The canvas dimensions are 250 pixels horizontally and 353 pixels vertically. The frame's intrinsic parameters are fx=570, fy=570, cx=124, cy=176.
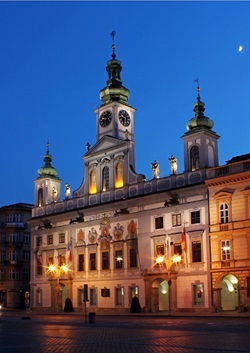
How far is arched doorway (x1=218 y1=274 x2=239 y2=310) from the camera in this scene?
52219mm

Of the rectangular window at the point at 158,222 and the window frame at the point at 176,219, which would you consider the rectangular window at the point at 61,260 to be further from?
the window frame at the point at 176,219

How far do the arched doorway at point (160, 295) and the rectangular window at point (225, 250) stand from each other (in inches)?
313

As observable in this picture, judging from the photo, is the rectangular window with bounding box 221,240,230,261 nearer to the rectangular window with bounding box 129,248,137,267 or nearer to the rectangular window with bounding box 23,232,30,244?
the rectangular window with bounding box 129,248,137,267

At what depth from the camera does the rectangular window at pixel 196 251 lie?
53.6 m

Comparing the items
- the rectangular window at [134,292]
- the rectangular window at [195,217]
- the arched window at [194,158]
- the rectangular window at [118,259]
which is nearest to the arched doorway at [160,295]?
the rectangular window at [134,292]

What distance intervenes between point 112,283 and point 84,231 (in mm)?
7544

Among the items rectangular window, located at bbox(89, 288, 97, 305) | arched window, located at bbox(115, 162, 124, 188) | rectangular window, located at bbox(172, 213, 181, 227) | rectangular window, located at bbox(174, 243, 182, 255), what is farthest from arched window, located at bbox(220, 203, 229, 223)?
rectangular window, located at bbox(89, 288, 97, 305)

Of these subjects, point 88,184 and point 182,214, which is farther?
point 88,184

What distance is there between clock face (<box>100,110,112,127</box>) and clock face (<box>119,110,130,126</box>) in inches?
50.9

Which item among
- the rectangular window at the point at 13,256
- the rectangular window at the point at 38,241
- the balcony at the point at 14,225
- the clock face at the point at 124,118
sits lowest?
the rectangular window at the point at 13,256

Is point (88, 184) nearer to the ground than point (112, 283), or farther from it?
farther from it

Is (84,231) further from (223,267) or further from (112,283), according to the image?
(223,267)

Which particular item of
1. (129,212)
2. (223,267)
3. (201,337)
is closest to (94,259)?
(129,212)

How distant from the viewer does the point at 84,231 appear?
216 ft
